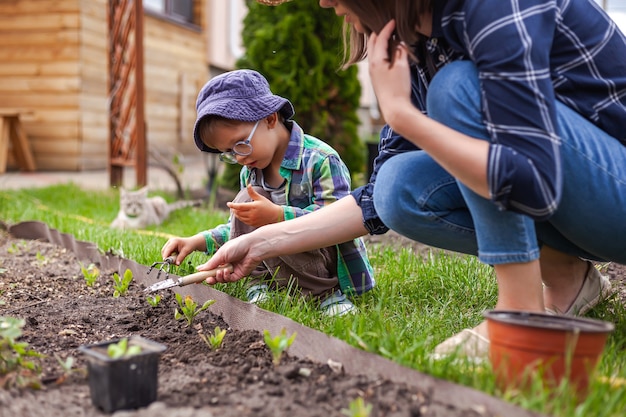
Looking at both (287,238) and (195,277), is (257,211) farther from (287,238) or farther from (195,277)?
(195,277)

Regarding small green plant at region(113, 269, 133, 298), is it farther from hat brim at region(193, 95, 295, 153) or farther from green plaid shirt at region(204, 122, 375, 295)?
hat brim at region(193, 95, 295, 153)

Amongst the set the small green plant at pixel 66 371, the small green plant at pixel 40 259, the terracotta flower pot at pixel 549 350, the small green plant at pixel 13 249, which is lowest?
the small green plant at pixel 13 249

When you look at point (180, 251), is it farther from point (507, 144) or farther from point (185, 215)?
point (185, 215)

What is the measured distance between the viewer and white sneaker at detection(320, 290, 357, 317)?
89.4 inches

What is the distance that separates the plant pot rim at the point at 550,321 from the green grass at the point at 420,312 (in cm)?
10

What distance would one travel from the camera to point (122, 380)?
140 centimetres

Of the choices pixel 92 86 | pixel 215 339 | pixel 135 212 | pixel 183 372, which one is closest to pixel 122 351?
pixel 183 372

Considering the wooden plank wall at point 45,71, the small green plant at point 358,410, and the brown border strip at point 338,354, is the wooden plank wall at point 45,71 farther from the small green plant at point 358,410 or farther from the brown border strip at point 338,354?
the small green plant at point 358,410

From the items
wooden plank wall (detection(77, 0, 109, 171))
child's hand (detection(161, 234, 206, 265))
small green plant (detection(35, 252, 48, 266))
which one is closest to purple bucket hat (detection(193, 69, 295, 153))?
child's hand (detection(161, 234, 206, 265))

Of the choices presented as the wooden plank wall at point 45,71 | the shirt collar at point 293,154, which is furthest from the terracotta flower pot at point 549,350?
the wooden plank wall at point 45,71

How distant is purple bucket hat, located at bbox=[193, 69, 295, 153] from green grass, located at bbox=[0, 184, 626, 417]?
0.58 m

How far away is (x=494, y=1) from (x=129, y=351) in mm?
1059

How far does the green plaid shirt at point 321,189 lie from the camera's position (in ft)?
8.04

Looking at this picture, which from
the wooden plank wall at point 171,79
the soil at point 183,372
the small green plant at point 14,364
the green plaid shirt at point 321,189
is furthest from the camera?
the wooden plank wall at point 171,79
